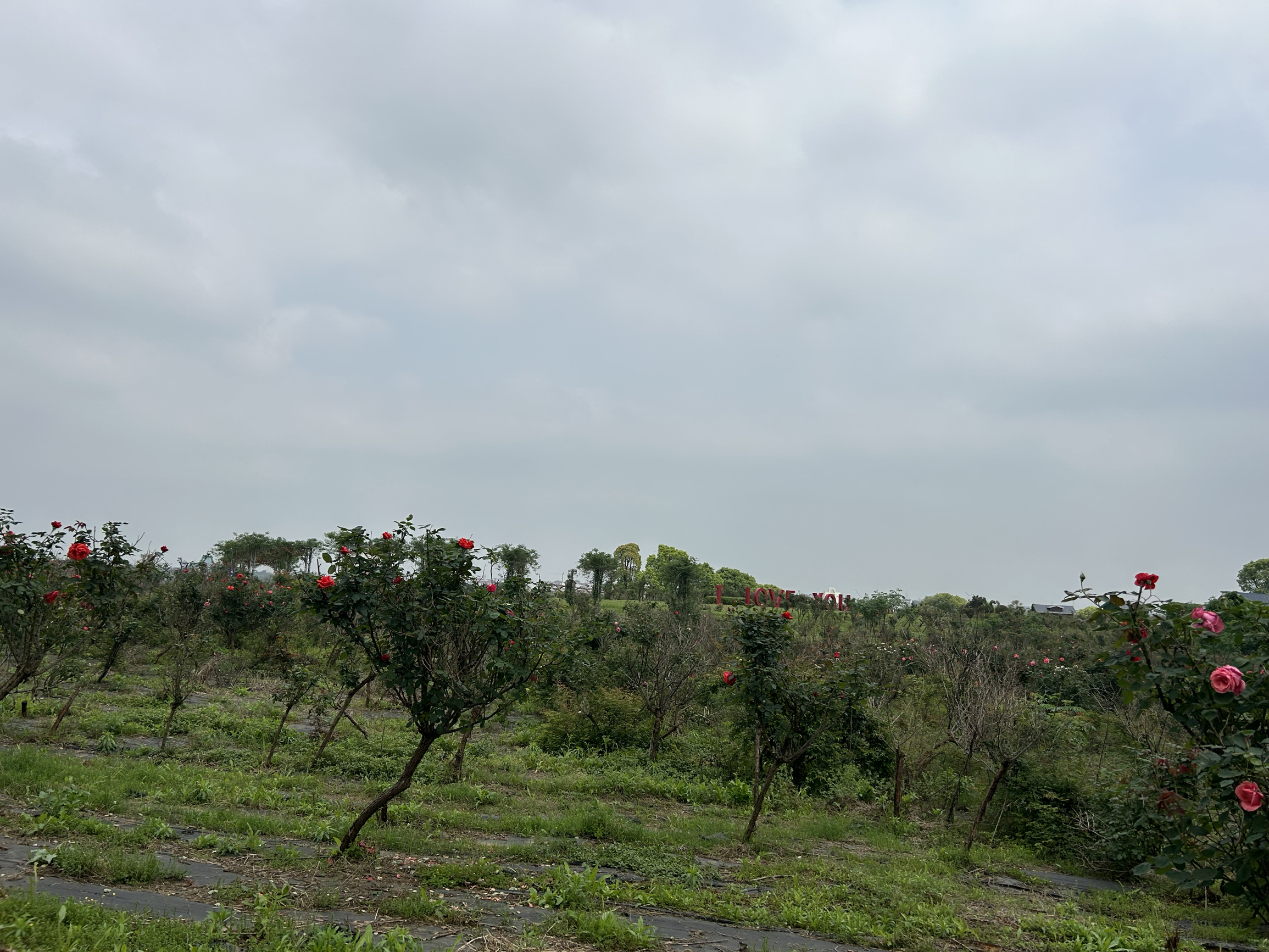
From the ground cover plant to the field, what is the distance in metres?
0.05

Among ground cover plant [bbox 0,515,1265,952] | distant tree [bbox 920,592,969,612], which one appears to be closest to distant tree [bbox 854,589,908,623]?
distant tree [bbox 920,592,969,612]

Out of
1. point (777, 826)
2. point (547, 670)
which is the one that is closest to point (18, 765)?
point (547, 670)

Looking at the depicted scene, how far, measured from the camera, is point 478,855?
777 cm

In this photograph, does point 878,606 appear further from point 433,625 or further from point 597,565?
point 433,625

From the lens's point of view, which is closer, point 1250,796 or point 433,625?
point 1250,796

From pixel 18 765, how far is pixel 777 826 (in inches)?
407

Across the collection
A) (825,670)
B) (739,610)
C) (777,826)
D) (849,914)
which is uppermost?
(739,610)

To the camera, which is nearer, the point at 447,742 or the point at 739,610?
the point at 739,610

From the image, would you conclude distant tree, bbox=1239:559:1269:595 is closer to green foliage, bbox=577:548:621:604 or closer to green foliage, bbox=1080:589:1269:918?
green foliage, bbox=577:548:621:604

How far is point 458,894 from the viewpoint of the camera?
626 centimetres

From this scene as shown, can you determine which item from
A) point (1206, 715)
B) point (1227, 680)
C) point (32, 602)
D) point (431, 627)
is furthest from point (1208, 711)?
point (32, 602)

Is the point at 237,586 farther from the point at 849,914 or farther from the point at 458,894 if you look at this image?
the point at 849,914

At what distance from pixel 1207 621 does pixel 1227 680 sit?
420mm

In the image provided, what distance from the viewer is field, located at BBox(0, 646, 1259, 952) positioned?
5500 millimetres
